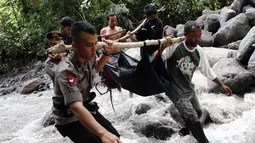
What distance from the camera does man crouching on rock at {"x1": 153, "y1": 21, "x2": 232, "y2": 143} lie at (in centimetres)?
351

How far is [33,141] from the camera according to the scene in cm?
522

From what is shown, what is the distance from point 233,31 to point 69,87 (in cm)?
765

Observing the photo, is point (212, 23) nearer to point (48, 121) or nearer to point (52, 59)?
point (48, 121)

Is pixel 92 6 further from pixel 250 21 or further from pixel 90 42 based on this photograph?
pixel 90 42

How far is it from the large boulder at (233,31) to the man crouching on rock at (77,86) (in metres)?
7.12

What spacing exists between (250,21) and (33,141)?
7.35 meters

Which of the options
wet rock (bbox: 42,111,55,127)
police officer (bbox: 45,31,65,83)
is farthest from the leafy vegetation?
police officer (bbox: 45,31,65,83)

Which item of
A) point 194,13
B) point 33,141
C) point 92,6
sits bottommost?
point 33,141

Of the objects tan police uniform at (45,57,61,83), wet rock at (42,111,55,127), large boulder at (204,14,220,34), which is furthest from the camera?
large boulder at (204,14,220,34)

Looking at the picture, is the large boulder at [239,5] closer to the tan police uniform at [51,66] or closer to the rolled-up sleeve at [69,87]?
the tan police uniform at [51,66]

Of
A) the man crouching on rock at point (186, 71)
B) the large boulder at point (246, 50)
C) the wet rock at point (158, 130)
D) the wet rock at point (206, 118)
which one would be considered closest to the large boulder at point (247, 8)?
the large boulder at point (246, 50)

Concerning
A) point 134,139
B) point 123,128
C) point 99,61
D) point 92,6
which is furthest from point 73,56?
point 92,6

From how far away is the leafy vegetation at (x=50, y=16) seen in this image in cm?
1205

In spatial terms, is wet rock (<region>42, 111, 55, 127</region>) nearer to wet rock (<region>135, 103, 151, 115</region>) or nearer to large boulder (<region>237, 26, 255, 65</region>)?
wet rock (<region>135, 103, 151, 115</region>)
